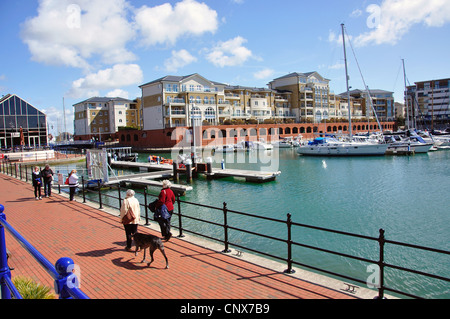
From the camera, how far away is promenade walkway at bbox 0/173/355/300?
6.16 metres

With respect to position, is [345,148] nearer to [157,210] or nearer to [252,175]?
[252,175]

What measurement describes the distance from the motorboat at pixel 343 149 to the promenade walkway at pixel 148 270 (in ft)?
164

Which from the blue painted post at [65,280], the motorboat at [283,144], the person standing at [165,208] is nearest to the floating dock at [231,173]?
the person standing at [165,208]

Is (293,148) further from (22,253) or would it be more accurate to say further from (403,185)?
(22,253)

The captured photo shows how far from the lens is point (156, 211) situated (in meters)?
9.27

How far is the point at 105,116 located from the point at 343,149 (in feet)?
253

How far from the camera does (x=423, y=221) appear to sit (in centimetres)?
1620

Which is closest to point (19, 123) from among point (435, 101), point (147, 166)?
point (147, 166)

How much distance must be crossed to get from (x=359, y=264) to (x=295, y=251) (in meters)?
2.23

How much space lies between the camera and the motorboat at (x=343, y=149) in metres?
53.6

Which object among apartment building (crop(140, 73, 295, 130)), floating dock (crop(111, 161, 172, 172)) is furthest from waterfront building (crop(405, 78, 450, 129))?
floating dock (crop(111, 161, 172, 172))

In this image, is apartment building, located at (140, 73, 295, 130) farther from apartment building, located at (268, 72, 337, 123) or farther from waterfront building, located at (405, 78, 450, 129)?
waterfront building, located at (405, 78, 450, 129)

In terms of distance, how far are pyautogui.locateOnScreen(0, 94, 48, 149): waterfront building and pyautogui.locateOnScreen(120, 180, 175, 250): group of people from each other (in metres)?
65.4
